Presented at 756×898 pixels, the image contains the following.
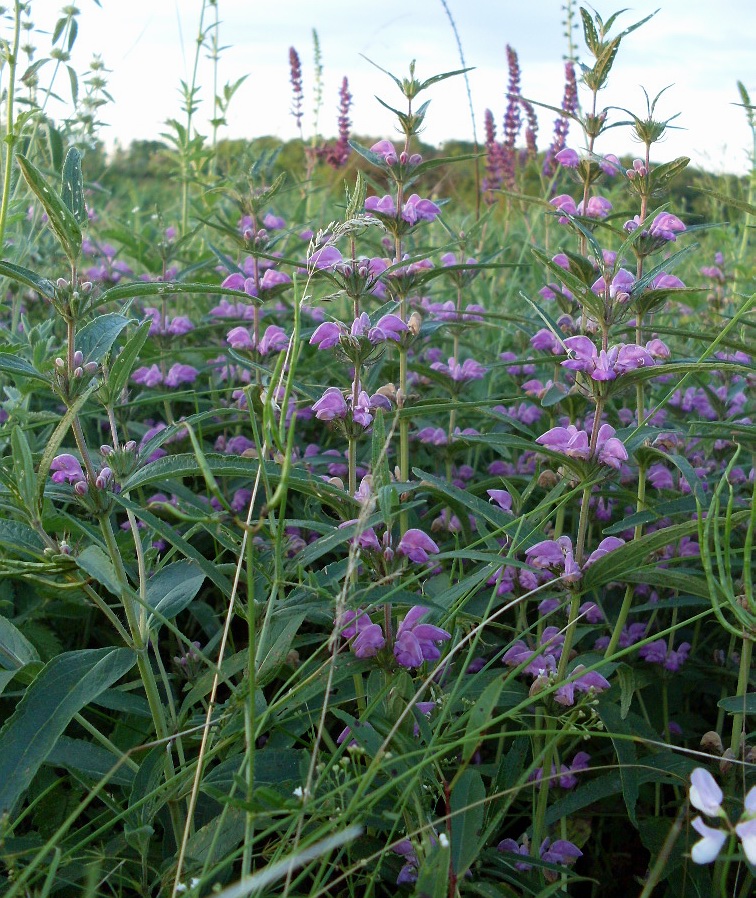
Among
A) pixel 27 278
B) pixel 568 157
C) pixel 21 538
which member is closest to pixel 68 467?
pixel 21 538

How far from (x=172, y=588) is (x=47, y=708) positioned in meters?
0.30

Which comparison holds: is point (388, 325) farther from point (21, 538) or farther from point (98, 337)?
point (21, 538)

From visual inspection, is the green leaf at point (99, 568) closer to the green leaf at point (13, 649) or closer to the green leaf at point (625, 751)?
the green leaf at point (13, 649)

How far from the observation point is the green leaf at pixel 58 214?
106 centimetres

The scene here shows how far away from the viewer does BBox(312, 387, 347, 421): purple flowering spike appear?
5.03 ft

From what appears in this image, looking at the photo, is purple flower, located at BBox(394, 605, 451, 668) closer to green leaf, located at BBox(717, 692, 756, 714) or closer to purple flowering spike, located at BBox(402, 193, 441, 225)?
green leaf, located at BBox(717, 692, 756, 714)

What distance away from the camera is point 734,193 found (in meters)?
6.01

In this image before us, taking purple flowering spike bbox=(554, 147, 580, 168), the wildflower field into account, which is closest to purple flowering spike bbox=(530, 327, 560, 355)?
the wildflower field

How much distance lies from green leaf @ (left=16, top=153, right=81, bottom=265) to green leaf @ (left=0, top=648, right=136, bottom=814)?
0.57 meters

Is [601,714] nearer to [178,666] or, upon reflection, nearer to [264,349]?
[178,666]

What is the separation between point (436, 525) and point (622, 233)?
31.2 inches

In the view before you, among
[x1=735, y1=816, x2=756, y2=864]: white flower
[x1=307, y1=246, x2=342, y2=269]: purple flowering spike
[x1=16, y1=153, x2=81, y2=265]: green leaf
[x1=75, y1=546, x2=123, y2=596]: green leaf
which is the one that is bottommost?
[x1=735, y1=816, x2=756, y2=864]: white flower

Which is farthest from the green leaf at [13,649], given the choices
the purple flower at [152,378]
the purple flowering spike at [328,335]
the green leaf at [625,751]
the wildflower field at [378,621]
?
the purple flower at [152,378]

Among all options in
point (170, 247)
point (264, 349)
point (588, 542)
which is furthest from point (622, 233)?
point (170, 247)
